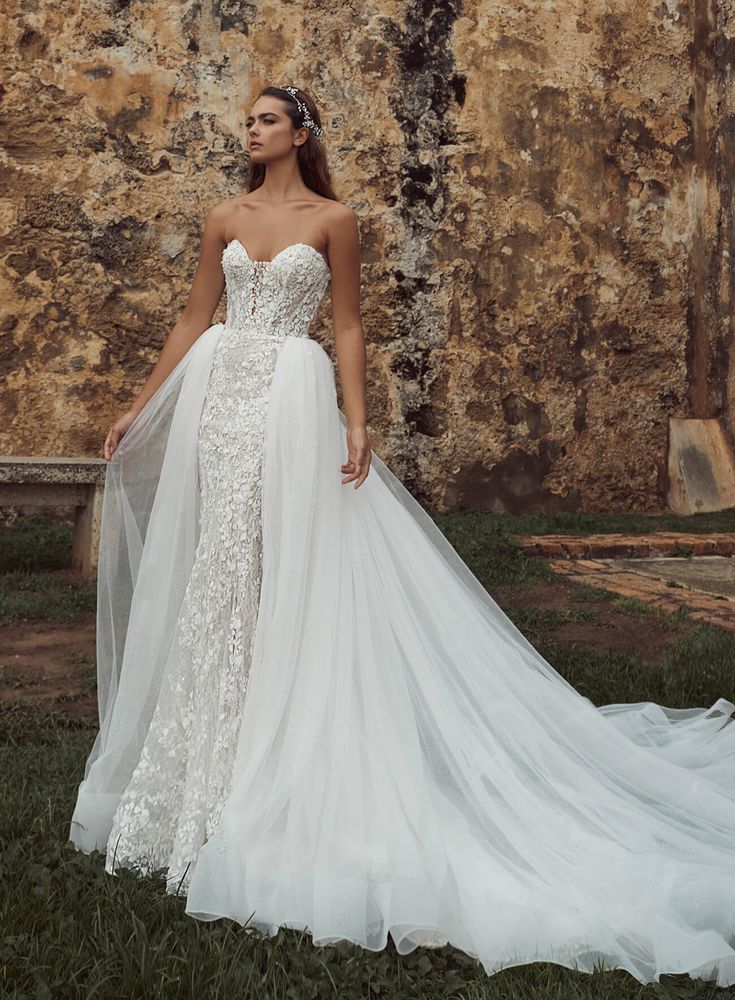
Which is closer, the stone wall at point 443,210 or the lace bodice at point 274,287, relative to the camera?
the lace bodice at point 274,287

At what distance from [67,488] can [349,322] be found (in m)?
3.86

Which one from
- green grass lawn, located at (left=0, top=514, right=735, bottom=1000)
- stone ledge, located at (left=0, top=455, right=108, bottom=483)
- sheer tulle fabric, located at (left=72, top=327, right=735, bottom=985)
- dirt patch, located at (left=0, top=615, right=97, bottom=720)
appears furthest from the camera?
stone ledge, located at (left=0, top=455, right=108, bottom=483)

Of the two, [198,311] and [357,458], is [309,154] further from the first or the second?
[357,458]

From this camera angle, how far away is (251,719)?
279 cm

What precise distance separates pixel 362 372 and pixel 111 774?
1.25 m

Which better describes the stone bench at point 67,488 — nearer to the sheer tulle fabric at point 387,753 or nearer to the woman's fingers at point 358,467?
the sheer tulle fabric at point 387,753

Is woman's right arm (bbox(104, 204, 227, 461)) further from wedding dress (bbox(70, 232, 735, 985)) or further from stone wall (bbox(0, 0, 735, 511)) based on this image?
stone wall (bbox(0, 0, 735, 511))

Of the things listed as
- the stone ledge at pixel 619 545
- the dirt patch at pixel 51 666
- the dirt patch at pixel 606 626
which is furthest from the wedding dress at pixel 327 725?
the stone ledge at pixel 619 545

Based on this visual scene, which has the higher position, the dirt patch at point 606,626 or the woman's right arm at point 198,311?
the woman's right arm at point 198,311

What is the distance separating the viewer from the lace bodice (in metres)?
3.02

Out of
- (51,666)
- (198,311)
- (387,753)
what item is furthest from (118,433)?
(51,666)

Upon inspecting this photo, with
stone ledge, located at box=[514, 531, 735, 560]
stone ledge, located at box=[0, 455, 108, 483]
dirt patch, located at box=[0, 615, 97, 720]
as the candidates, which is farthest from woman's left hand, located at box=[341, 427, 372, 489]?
stone ledge, located at box=[514, 531, 735, 560]

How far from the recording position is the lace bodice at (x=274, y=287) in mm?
3018

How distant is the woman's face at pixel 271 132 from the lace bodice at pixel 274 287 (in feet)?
0.88
